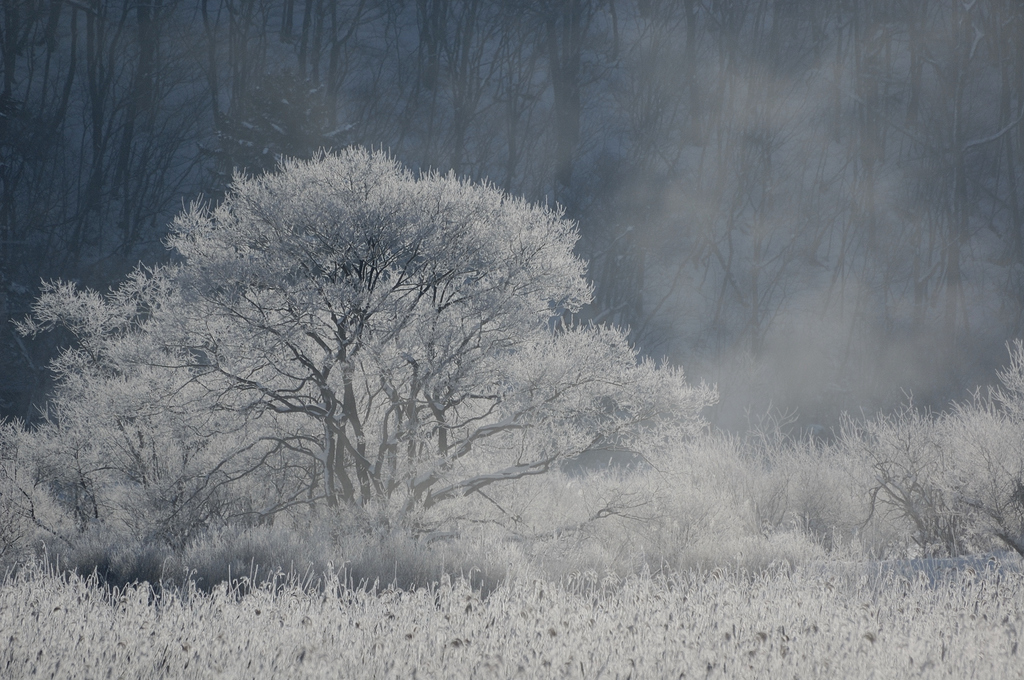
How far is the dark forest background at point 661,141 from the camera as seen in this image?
27.6m

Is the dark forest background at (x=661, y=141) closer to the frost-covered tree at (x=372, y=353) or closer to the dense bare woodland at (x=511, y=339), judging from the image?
the dense bare woodland at (x=511, y=339)

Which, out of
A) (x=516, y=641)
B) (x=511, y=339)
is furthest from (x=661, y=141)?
(x=516, y=641)

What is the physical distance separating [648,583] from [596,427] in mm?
6108

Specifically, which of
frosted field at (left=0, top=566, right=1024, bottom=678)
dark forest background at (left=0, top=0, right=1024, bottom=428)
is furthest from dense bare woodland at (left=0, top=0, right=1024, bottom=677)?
dark forest background at (left=0, top=0, right=1024, bottom=428)

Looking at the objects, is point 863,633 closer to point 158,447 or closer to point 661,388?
point 661,388

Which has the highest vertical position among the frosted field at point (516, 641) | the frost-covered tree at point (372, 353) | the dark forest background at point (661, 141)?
the dark forest background at point (661, 141)

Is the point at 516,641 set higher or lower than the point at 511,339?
lower

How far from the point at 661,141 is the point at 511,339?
2453 centimetres

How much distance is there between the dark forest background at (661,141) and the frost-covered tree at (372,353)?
1524 centimetres

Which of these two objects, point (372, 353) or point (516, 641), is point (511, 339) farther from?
point (516, 641)

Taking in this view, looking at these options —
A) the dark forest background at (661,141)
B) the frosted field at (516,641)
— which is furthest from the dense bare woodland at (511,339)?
the dark forest background at (661,141)

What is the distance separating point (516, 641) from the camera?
11.6 ft

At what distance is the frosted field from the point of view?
306 centimetres

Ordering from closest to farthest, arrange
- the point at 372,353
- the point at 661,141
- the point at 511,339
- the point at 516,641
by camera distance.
A: 1. the point at 516,641
2. the point at 372,353
3. the point at 511,339
4. the point at 661,141
